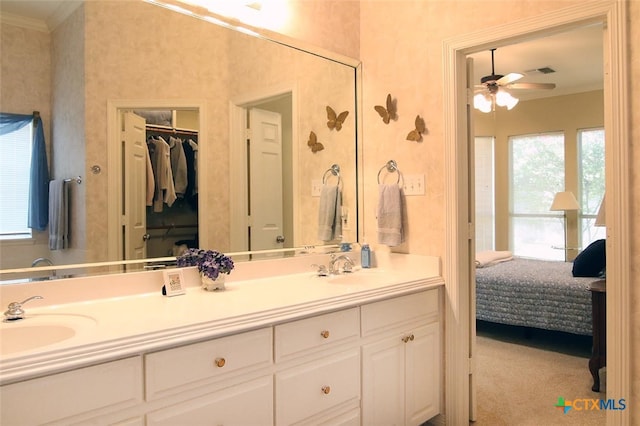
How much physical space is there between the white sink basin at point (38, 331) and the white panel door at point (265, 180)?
995 mm

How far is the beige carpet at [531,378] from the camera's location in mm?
2604

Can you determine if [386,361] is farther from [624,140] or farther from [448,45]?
[448,45]

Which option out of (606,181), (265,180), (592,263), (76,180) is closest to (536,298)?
(592,263)

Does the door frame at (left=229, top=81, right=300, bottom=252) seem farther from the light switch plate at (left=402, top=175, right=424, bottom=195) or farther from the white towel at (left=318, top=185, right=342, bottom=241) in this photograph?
the light switch plate at (left=402, top=175, right=424, bottom=195)

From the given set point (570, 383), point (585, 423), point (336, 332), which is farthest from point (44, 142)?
point (570, 383)

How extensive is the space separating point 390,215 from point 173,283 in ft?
4.20

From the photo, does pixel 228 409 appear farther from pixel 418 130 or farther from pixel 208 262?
pixel 418 130

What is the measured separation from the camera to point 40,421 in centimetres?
115

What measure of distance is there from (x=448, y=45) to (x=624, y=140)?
3.25ft

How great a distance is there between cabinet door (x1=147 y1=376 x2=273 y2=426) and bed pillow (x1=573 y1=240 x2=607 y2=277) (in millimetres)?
3246

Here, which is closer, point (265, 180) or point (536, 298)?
point (265, 180)

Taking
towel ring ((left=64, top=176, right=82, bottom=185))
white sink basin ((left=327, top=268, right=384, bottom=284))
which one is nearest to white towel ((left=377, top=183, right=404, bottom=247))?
white sink basin ((left=327, top=268, right=384, bottom=284))

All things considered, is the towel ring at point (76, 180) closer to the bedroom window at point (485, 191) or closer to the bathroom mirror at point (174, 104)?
the bathroom mirror at point (174, 104)

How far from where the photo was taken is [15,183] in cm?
162
